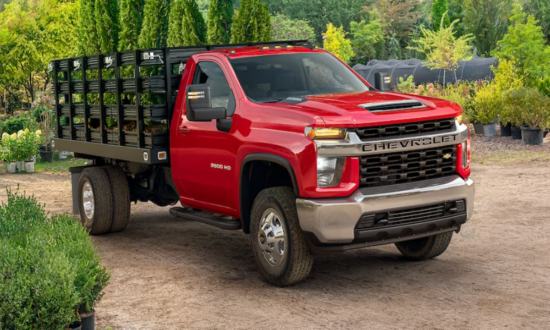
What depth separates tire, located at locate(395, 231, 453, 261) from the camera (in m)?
7.71

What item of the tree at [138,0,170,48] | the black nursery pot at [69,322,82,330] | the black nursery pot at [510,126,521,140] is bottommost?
the black nursery pot at [69,322,82,330]

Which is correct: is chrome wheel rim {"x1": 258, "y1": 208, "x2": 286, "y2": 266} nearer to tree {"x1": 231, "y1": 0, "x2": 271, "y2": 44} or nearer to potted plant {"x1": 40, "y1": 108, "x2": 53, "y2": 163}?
tree {"x1": 231, "y1": 0, "x2": 271, "y2": 44}

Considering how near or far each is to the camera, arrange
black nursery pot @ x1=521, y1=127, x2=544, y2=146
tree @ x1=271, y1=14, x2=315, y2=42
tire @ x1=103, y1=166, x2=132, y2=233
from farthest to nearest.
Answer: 1. tree @ x1=271, y1=14, x2=315, y2=42
2. black nursery pot @ x1=521, y1=127, x2=544, y2=146
3. tire @ x1=103, y1=166, x2=132, y2=233

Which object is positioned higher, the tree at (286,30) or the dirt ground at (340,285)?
the tree at (286,30)

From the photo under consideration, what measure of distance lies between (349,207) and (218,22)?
28.9 feet

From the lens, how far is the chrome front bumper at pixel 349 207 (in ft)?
20.6

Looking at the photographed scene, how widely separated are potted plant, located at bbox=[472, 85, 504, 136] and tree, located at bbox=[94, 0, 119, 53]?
10.9 metres

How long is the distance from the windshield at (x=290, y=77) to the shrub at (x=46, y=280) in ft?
8.69

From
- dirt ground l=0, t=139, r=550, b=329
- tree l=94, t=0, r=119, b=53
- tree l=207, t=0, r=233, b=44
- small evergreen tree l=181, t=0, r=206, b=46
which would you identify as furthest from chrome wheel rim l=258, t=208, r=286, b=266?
tree l=94, t=0, r=119, b=53

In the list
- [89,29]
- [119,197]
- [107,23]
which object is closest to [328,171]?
[119,197]

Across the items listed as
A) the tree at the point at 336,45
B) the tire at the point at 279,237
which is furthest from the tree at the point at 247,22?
the tree at the point at 336,45

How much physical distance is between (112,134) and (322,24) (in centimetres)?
6483

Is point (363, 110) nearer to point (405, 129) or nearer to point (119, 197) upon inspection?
point (405, 129)

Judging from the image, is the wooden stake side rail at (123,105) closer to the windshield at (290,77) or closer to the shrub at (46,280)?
the windshield at (290,77)
